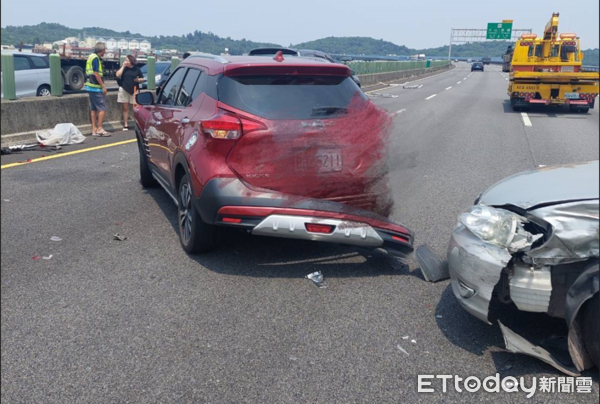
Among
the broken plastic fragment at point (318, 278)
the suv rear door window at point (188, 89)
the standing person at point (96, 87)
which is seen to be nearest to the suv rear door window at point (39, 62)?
the standing person at point (96, 87)

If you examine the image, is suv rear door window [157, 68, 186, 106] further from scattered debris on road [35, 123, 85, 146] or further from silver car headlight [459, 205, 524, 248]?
scattered debris on road [35, 123, 85, 146]

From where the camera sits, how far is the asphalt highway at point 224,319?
324 centimetres

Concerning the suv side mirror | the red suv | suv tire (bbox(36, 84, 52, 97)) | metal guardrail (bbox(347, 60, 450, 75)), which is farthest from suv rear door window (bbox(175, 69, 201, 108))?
metal guardrail (bbox(347, 60, 450, 75))

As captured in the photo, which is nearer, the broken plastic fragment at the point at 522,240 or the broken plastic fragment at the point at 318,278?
the broken plastic fragment at the point at 522,240

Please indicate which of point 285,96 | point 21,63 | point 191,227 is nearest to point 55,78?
point 21,63

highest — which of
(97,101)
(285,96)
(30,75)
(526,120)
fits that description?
(285,96)

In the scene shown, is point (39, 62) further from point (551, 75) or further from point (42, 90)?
point (551, 75)

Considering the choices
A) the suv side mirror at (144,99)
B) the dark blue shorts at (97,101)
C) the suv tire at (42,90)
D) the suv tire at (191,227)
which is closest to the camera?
the suv tire at (191,227)

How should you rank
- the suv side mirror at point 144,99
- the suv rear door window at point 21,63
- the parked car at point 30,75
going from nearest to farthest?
1. the suv side mirror at point 144,99
2. the parked car at point 30,75
3. the suv rear door window at point 21,63

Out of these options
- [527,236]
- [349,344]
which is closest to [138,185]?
[349,344]

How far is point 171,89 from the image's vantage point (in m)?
6.48

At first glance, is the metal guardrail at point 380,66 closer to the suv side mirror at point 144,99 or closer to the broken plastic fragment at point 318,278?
the suv side mirror at point 144,99

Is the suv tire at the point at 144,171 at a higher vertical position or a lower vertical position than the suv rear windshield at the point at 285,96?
lower

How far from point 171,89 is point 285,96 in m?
2.10
